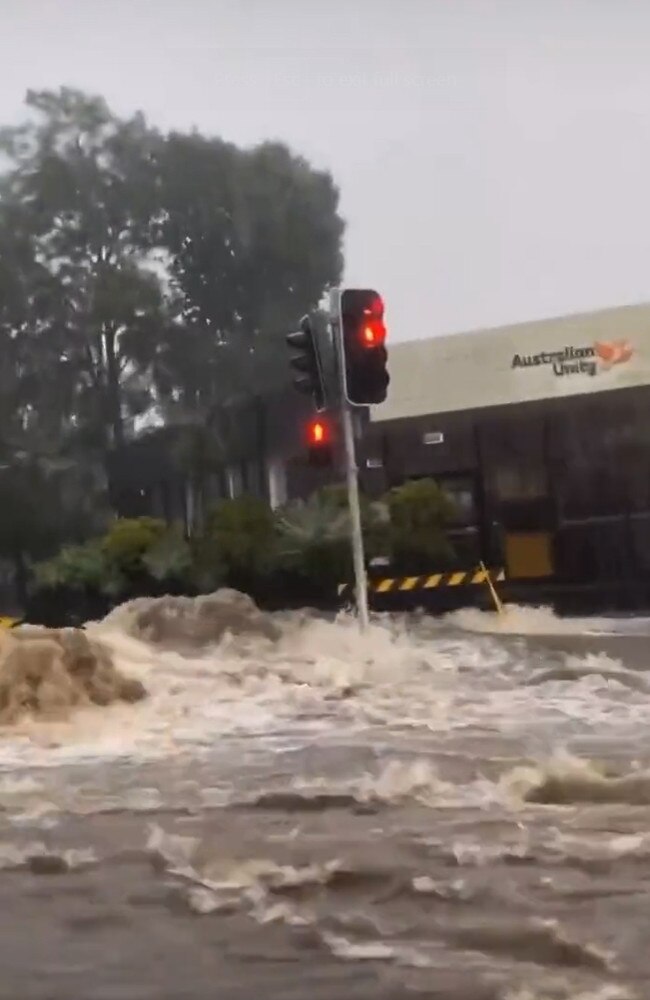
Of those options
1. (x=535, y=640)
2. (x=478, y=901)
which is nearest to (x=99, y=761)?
(x=478, y=901)

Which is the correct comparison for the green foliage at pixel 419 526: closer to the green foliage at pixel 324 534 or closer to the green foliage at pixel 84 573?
the green foliage at pixel 324 534

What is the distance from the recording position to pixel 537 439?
39.6ft

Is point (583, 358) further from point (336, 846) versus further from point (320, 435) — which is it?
point (336, 846)

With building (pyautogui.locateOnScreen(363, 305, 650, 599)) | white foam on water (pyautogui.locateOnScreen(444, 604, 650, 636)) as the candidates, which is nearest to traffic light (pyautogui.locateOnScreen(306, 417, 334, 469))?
white foam on water (pyautogui.locateOnScreen(444, 604, 650, 636))

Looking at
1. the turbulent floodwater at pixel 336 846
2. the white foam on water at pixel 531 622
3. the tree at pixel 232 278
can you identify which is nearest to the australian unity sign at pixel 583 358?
the tree at pixel 232 278

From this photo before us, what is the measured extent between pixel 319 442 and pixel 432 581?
240 cm

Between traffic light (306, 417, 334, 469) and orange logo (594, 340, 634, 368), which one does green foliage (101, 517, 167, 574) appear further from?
orange logo (594, 340, 634, 368)

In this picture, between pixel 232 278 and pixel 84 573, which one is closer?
pixel 84 573

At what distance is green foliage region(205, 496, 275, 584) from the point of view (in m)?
11.5

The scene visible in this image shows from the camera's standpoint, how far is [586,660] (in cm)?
728

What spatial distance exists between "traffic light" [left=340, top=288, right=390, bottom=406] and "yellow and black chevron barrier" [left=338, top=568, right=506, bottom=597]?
8.47 feet

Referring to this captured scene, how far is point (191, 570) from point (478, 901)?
9156mm

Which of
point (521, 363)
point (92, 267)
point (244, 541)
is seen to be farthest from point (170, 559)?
point (521, 363)

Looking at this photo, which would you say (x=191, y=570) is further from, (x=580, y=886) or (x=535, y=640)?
(x=580, y=886)
